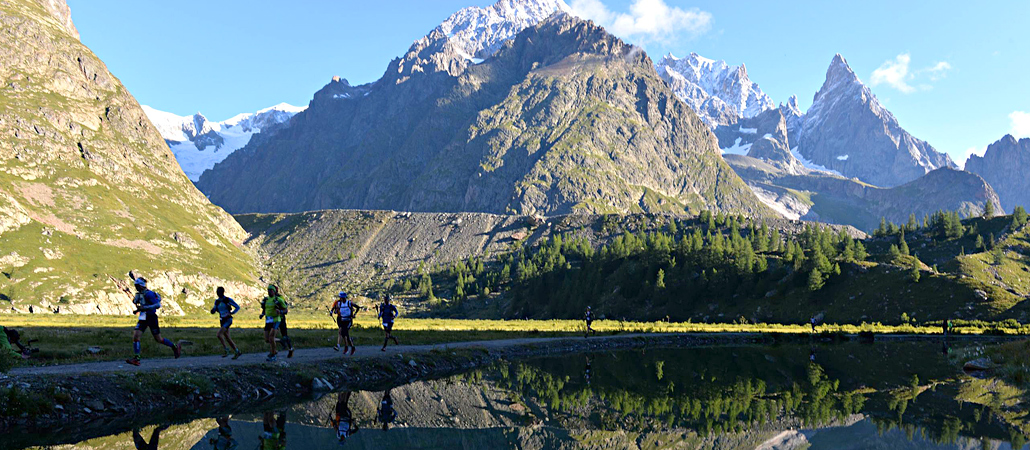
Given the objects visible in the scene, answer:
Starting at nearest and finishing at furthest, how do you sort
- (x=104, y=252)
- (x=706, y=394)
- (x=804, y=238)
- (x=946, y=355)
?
(x=706, y=394), (x=946, y=355), (x=804, y=238), (x=104, y=252)

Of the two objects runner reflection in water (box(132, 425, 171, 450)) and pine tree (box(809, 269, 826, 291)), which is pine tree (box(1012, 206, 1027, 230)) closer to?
pine tree (box(809, 269, 826, 291))

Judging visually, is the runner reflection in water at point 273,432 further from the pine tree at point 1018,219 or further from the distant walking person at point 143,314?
the pine tree at point 1018,219

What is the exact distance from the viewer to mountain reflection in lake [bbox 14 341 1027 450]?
52.4 feet

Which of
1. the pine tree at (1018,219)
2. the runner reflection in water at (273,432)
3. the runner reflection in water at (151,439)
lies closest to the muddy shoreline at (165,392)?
the runner reflection in water at (151,439)

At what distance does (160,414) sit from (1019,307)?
335ft

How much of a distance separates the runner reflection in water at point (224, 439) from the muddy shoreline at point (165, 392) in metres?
2.13

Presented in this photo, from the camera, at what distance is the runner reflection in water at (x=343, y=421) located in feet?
54.7

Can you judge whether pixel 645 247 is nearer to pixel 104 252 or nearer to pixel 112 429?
pixel 112 429

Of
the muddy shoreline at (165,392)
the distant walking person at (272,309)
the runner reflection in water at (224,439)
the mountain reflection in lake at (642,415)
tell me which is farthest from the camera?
the distant walking person at (272,309)

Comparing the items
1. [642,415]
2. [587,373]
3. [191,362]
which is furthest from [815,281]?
[191,362]

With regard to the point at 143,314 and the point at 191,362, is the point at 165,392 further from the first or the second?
the point at 191,362

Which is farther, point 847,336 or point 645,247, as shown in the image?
point 645,247

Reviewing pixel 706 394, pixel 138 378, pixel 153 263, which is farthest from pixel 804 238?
pixel 153 263

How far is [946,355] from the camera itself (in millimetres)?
42750
